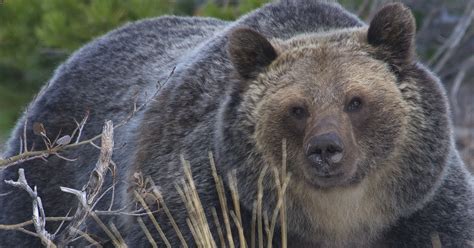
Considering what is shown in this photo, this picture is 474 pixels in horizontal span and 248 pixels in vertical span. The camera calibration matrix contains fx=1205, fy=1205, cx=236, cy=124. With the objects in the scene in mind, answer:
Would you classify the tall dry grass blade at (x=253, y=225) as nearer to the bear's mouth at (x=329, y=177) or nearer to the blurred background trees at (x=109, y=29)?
the bear's mouth at (x=329, y=177)

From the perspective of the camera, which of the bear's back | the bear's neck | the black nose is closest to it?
the black nose

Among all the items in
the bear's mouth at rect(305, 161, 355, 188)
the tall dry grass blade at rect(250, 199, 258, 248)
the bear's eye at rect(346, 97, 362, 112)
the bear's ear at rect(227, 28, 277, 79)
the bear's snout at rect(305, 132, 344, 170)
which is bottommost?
the tall dry grass blade at rect(250, 199, 258, 248)

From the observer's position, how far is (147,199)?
256 inches

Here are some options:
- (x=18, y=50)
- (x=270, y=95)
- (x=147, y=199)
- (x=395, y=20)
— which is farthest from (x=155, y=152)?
(x=18, y=50)

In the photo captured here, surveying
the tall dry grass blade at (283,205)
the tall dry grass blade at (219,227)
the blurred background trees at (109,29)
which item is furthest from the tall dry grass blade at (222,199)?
the blurred background trees at (109,29)

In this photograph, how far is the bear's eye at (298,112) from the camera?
5.99m

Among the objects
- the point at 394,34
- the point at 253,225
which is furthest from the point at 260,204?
the point at 394,34

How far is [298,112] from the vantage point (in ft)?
19.7

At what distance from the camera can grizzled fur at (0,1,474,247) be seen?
6070 millimetres

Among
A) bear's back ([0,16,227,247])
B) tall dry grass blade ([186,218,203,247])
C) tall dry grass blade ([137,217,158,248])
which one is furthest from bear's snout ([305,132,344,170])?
bear's back ([0,16,227,247])

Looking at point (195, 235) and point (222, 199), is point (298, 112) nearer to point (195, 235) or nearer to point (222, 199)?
point (222, 199)

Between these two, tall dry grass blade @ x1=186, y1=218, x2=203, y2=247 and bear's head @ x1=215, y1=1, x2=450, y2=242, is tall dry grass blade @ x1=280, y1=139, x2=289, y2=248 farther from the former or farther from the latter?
tall dry grass blade @ x1=186, y1=218, x2=203, y2=247

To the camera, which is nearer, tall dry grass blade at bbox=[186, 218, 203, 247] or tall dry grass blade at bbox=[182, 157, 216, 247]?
tall dry grass blade at bbox=[182, 157, 216, 247]

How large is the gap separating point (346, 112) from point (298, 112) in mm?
239
